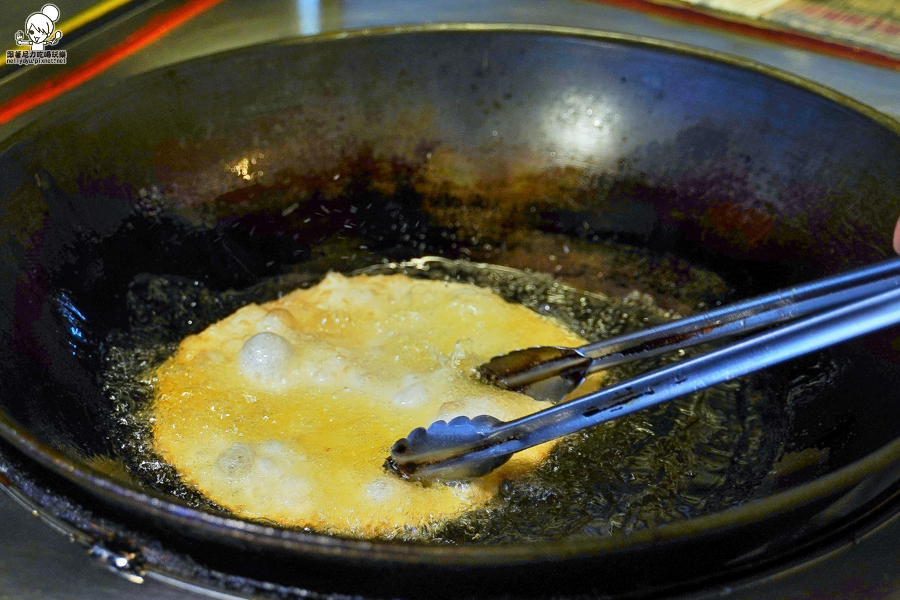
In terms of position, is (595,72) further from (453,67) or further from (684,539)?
(684,539)

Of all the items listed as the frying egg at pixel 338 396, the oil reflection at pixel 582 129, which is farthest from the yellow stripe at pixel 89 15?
the oil reflection at pixel 582 129

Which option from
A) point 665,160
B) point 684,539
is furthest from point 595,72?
point 684,539

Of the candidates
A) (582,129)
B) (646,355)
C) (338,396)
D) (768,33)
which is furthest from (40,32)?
(768,33)

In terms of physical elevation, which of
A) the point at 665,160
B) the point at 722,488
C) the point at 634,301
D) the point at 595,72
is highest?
the point at 595,72

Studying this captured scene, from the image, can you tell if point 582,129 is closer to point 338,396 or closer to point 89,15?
point 338,396

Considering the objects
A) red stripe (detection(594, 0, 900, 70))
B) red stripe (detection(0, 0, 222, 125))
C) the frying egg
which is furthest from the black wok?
red stripe (detection(594, 0, 900, 70))

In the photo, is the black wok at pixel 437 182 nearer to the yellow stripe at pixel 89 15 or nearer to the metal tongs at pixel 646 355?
the metal tongs at pixel 646 355
